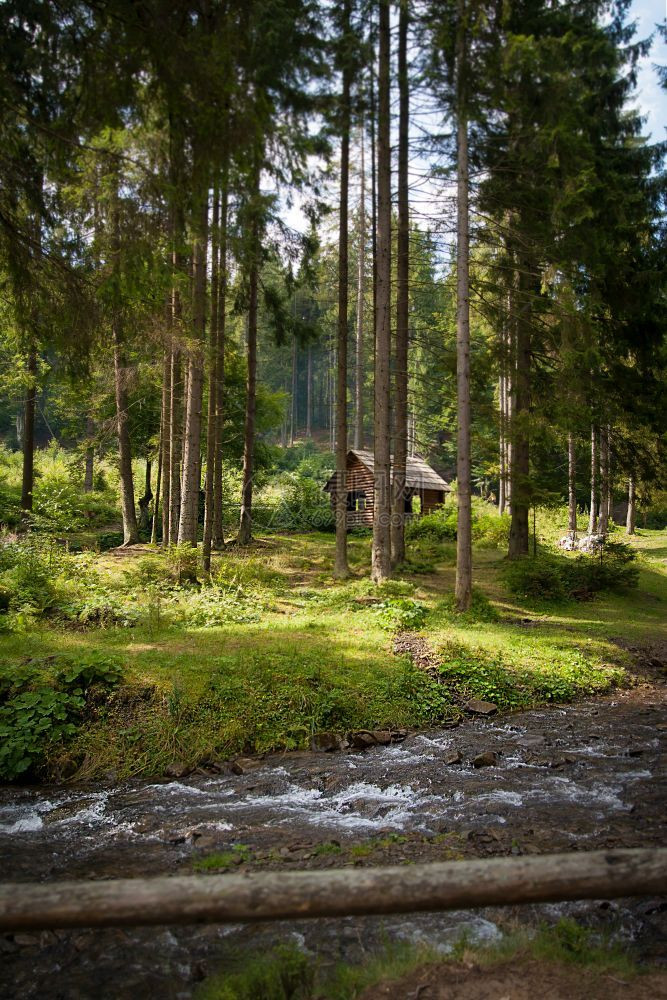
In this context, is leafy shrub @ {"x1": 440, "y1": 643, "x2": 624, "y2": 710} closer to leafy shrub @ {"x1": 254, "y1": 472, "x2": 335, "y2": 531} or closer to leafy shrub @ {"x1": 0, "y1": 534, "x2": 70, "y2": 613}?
leafy shrub @ {"x1": 0, "y1": 534, "x2": 70, "y2": 613}

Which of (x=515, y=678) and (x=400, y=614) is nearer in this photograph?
(x=515, y=678)

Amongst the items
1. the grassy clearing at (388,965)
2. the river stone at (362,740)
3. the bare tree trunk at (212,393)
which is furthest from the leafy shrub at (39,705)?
the bare tree trunk at (212,393)

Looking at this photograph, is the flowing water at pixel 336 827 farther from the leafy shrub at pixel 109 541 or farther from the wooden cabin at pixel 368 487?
the wooden cabin at pixel 368 487

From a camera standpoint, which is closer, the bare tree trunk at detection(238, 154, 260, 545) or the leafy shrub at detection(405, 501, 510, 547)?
the bare tree trunk at detection(238, 154, 260, 545)

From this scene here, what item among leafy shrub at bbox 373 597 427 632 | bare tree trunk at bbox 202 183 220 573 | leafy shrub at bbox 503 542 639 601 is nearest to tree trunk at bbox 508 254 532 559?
leafy shrub at bbox 503 542 639 601

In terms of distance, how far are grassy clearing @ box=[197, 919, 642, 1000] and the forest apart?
0.03 m

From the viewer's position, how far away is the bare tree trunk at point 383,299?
14.2 m

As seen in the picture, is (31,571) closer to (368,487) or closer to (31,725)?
(31,725)

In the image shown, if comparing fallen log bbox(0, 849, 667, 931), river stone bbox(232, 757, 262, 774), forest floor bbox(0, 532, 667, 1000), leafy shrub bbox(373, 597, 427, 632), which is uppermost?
fallen log bbox(0, 849, 667, 931)

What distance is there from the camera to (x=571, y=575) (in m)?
16.7

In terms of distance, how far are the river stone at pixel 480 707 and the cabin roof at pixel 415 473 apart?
19651mm

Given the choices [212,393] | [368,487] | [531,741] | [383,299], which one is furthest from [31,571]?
[368,487]

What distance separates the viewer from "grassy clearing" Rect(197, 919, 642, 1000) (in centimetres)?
332

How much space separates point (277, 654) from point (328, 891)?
23.2 feet
